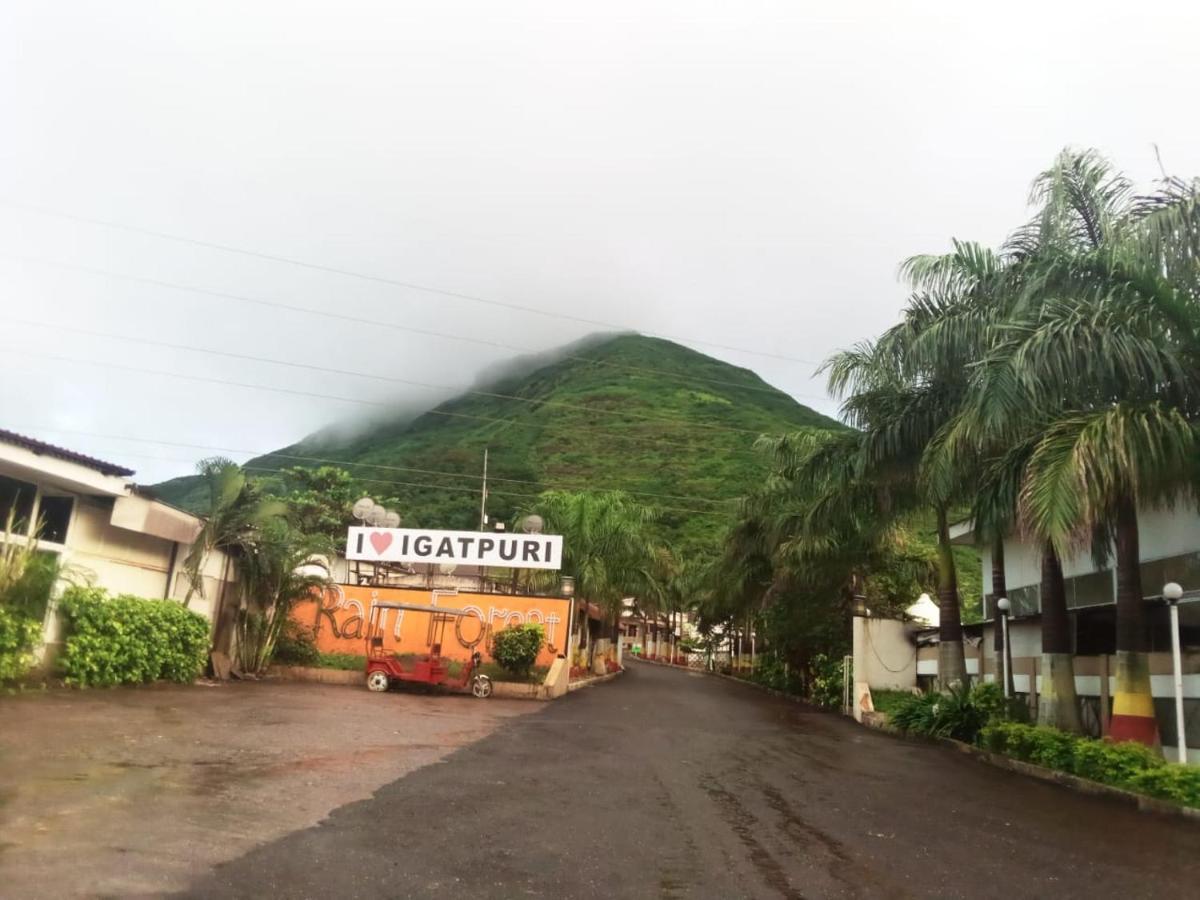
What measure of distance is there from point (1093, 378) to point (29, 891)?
12638mm

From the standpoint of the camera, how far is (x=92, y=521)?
55.5 ft

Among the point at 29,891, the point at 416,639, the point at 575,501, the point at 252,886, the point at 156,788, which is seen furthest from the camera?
the point at 575,501

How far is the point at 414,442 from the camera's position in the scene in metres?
82.8

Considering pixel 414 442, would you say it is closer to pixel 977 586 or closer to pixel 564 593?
pixel 977 586

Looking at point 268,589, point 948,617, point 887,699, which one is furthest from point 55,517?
point 887,699

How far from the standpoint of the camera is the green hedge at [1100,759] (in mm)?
10211

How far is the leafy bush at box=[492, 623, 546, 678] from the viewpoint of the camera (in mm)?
24000

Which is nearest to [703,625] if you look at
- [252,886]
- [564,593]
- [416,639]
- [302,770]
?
[564,593]

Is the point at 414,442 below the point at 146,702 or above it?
above

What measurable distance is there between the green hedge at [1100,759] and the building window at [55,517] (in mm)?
16061

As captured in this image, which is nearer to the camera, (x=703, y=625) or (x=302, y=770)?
(x=302, y=770)

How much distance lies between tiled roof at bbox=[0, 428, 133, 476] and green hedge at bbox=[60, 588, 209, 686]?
2036 mm

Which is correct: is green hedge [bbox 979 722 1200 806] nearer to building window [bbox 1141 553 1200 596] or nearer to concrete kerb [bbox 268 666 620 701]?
building window [bbox 1141 553 1200 596]

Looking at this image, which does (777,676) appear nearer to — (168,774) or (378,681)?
(378,681)
